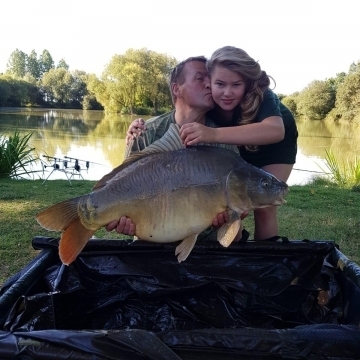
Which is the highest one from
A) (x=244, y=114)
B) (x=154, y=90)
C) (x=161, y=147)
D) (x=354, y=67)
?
(x=354, y=67)

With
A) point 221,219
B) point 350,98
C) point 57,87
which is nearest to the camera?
point 221,219

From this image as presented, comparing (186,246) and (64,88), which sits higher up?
(64,88)

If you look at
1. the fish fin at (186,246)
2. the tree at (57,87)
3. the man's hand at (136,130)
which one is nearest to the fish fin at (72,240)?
the fish fin at (186,246)

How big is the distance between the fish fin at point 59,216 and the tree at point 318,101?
30341 millimetres

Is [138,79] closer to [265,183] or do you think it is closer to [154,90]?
[154,90]

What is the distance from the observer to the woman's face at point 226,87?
153cm

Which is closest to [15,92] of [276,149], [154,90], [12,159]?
[154,90]

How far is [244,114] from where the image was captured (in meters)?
1.60

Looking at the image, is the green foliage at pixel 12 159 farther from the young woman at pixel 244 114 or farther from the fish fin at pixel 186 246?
the fish fin at pixel 186 246

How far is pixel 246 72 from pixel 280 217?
2434mm

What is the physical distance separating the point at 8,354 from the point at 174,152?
0.80 meters

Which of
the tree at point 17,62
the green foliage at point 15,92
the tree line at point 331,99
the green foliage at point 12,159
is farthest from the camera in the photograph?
the tree at point 17,62

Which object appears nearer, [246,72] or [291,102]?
[246,72]

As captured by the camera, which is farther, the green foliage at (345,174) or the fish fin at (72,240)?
the green foliage at (345,174)
